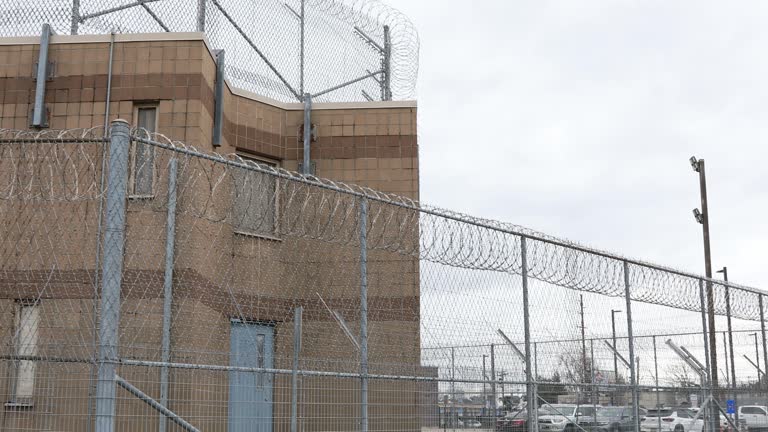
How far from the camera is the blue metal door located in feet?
28.8

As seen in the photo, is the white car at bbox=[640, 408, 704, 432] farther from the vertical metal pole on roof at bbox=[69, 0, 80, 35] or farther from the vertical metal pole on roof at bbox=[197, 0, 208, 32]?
the vertical metal pole on roof at bbox=[69, 0, 80, 35]

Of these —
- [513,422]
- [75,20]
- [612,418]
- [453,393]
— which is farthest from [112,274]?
[612,418]

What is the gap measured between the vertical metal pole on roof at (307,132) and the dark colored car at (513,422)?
19.4 ft

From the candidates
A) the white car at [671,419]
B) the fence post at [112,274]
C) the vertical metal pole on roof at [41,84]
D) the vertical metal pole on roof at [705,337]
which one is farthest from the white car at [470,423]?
the vertical metal pole on roof at [41,84]

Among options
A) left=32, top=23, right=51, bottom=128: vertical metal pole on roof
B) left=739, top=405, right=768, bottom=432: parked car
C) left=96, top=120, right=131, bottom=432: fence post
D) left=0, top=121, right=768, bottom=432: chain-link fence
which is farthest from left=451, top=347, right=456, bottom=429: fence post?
left=739, top=405, right=768, bottom=432: parked car

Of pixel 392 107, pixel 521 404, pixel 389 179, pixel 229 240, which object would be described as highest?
pixel 392 107

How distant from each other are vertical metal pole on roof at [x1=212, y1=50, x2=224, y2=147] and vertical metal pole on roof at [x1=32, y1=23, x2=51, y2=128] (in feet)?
7.75

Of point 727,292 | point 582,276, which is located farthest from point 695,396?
point 582,276

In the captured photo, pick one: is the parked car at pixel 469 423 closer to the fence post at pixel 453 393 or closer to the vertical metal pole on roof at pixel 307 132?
the fence post at pixel 453 393

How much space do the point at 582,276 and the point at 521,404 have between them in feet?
5.32

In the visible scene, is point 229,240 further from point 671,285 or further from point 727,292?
point 727,292

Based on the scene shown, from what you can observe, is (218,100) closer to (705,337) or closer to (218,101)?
(218,101)

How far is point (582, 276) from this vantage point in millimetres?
10109

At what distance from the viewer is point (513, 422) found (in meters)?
10.2
